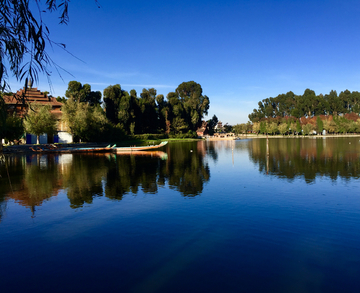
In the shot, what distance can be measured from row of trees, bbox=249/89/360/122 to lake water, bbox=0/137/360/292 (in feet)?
508

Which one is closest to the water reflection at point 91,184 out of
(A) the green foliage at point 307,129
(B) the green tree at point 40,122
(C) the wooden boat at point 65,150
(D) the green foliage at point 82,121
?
(C) the wooden boat at point 65,150

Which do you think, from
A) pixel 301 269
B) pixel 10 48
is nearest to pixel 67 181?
pixel 10 48

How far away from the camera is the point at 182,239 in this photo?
32.3 ft

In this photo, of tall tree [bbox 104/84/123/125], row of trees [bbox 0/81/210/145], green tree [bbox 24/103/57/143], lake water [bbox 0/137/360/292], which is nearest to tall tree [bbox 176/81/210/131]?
row of trees [bbox 0/81/210/145]

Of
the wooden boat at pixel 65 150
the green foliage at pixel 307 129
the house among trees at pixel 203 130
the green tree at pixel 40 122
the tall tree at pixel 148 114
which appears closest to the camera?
the wooden boat at pixel 65 150

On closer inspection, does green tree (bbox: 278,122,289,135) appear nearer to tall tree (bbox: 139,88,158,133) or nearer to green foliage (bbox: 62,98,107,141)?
tall tree (bbox: 139,88,158,133)

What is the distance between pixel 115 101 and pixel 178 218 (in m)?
71.3

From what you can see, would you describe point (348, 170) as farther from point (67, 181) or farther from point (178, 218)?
point (67, 181)

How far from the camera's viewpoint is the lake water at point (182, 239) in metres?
7.31

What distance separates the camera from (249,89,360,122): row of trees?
158m

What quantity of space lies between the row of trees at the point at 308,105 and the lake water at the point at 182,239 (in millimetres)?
154765

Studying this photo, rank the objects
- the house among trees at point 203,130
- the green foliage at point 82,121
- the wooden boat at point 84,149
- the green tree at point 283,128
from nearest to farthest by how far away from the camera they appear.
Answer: the wooden boat at point 84,149 < the green foliage at point 82,121 < the house among trees at point 203,130 < the green tree at point 283,128

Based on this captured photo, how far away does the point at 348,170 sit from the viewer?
2433cm

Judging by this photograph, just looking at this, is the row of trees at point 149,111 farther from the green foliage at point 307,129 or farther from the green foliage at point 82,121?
the green foliage at point 307,129
